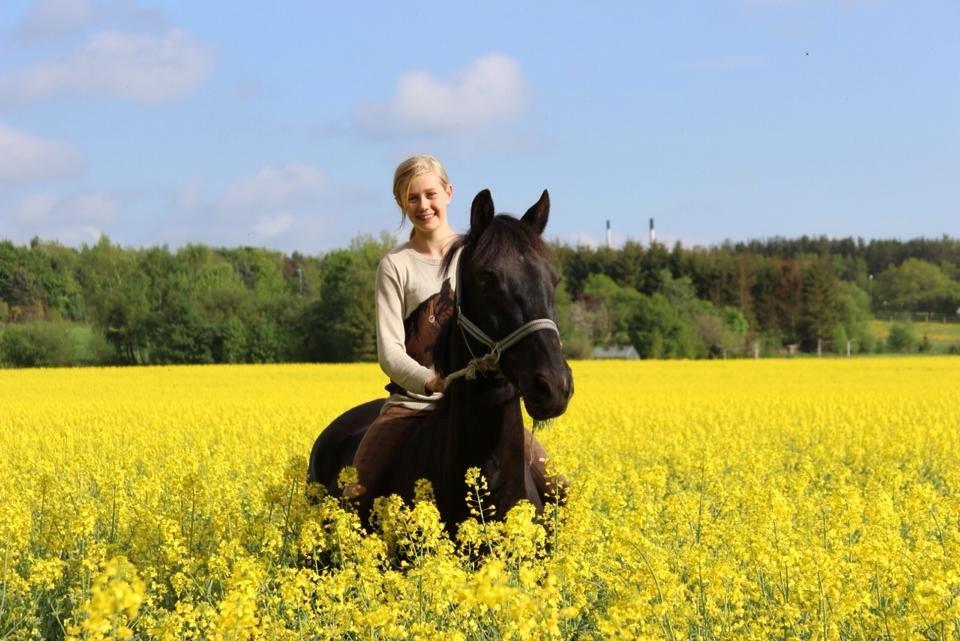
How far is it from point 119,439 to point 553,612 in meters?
11.5

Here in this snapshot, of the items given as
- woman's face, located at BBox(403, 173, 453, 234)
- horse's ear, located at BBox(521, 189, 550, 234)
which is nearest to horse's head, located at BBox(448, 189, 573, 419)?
horse's ear, located at BBox(521, 189, 550, 234)

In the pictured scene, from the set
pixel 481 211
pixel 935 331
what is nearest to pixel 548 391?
pixel 481 211

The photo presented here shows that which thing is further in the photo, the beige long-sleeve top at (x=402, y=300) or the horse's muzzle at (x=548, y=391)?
the beige long-sleeve top at (x=402, y=300)

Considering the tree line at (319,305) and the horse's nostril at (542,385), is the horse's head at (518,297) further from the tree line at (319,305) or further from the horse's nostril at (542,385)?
the tree line at (319,305)

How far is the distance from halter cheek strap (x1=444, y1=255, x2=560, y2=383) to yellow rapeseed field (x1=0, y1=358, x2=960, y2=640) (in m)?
0.41

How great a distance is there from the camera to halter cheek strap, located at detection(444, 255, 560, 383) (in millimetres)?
3955

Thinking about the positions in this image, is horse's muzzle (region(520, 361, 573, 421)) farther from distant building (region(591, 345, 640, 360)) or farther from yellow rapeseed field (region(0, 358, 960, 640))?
distant building (region(591, 345, 640, 360))

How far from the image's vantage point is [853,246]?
427 feet

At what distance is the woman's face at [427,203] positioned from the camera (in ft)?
15.1

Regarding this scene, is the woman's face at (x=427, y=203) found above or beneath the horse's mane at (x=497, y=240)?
above

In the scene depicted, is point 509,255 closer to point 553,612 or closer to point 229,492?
point 553,612

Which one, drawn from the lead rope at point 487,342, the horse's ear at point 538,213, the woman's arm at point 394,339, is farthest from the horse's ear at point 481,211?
the woman's arm at point 394,339

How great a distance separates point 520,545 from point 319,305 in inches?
1949

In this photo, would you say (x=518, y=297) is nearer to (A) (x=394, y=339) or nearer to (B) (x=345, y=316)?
(A) (x=394, y=339)
